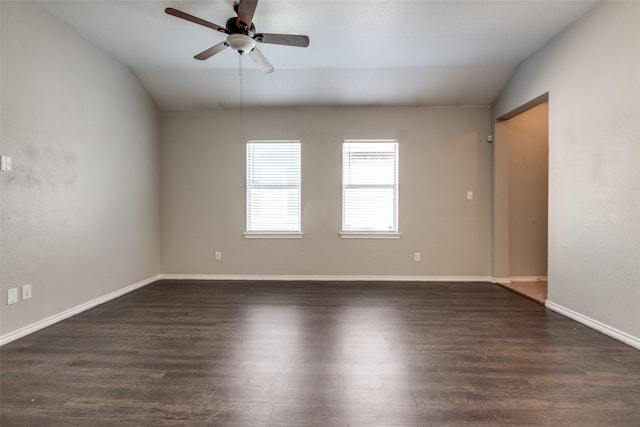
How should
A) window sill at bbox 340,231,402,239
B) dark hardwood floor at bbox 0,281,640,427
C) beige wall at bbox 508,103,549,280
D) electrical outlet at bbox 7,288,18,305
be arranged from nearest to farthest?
1. dark hardwood floor at bbox 0,281,640,427
2. electrical outlet at bbox 7,288,18,305
3. beige wall at bbox 508,103,549,280
4. window sill at bbox 340,231,402,239

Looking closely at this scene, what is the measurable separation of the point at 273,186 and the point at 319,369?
3.02m

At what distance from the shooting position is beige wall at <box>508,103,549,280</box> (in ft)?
14.1

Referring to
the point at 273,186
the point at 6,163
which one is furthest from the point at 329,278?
the point at 6,163

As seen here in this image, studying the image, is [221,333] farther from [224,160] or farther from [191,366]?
[224,160]

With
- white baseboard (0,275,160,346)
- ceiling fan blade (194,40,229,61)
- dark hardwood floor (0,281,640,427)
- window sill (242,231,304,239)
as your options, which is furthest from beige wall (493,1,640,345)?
white baseboard (0,275,160,346)

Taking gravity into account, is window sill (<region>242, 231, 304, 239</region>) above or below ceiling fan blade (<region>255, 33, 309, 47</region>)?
below

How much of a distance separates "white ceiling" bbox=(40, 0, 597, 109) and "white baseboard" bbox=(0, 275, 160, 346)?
272 cm

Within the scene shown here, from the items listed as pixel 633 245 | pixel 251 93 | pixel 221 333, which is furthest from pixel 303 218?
pixel 633 245

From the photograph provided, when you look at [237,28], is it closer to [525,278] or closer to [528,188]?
[528,188]

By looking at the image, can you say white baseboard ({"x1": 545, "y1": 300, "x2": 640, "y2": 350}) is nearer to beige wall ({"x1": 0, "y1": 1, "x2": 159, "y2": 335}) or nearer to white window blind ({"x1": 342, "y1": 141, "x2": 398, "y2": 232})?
white window blind ({"x1": 342, "y1": 141, "x2": 398, "y2": 232})

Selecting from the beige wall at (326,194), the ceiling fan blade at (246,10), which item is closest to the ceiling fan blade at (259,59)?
the ceiling fan blade at (246,10)

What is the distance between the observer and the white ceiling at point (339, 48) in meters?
2.70

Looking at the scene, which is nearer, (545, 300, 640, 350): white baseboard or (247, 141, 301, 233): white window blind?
(545, 300, 640, 350): white baseboard

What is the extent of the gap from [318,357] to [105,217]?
3.02 m
